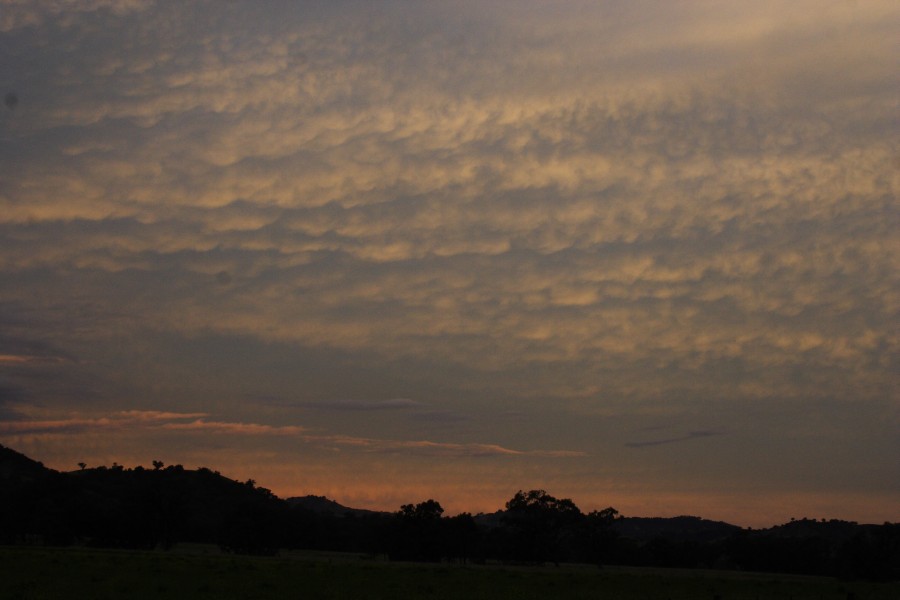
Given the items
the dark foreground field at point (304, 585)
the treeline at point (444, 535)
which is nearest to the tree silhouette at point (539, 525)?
the treeline at point (444, 535)

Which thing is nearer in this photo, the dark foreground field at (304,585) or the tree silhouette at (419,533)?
the dark foreground field at (304,585)

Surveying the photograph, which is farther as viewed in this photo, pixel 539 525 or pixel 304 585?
pixel 539 525

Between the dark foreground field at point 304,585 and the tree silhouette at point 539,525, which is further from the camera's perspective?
the tree silhouette at point 539,525

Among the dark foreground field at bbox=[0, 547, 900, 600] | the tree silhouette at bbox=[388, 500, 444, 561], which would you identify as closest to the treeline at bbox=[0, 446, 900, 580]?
the tree silhouette at bbox=[388, 500, 444, 561]

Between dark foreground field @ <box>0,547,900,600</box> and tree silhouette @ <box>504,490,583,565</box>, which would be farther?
tree silhouette @ <box>504,490,583,565</box>

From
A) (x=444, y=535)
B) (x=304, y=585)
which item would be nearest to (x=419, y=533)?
(x=444, y=535)

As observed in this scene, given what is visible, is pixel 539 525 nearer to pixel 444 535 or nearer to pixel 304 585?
pixel 444 535

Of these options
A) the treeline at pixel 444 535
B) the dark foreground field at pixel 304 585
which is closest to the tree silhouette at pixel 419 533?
the treeline at pixel 444 535

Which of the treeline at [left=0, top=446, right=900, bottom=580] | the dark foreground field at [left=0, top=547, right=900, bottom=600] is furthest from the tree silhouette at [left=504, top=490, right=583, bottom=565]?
the dark foreground field at [left=0, top=547, right=900, bottom=600]

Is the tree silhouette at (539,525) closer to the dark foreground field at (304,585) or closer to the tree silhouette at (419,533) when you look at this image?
the tree silhouette at (419,533)

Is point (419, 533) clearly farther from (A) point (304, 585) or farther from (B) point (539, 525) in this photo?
(A) point (304, 585)

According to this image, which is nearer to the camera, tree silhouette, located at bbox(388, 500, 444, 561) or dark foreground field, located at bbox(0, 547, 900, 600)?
dark foreground field, located at bbox(0, 547, 900, 600)

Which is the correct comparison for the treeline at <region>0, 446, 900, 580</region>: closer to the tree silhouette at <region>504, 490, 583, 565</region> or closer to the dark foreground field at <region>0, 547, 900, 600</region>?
the tree silhouette at <region>504, 490, 583, 565</region>

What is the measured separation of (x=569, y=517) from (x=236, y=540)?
56.5m
